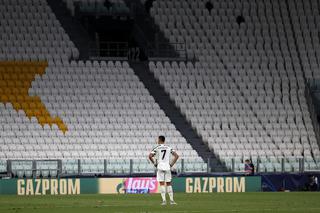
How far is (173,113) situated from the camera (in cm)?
4262

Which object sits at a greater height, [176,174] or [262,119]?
[262,119]

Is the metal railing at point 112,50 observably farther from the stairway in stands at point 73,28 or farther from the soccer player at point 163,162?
the soccer player at point 163,162

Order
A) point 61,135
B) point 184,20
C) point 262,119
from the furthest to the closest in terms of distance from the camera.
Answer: point 184,20 < point 262,119 < point 61,135

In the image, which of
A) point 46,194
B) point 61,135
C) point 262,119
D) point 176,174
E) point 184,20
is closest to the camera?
point 46,194

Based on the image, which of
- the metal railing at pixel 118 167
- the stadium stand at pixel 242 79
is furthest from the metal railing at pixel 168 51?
the metal railing at pixel 118 167

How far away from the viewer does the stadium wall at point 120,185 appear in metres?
34.6

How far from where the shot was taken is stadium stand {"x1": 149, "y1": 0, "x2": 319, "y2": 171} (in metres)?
41.9

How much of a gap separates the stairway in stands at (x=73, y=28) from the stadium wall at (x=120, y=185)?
10.1 metres

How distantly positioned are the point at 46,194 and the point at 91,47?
12.3 meters

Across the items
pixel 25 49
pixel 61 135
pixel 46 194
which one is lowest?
pixel 46 194

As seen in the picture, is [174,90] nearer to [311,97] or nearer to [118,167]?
[311,97]

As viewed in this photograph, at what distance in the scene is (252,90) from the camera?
44375 mm

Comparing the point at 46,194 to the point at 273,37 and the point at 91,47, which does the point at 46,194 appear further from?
the point at 273,37

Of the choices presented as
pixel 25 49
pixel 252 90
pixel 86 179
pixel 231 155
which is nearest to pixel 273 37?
pixel 252 90
